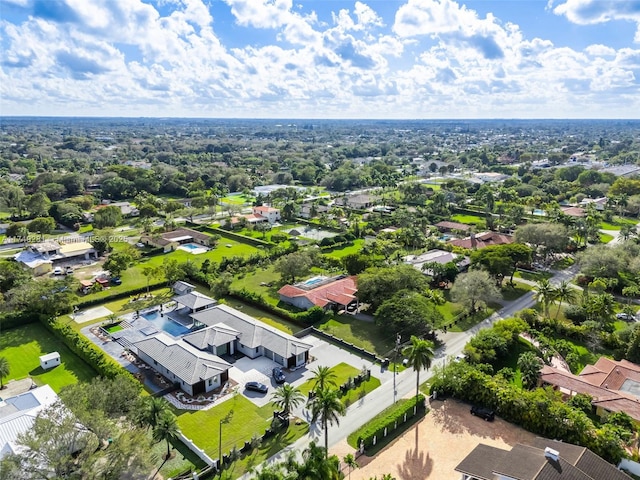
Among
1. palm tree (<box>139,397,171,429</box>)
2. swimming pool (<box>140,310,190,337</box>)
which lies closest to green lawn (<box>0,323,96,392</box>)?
swimming pool (<box>140,310,190,337</box>)

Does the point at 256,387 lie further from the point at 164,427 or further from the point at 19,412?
the point at 19,412

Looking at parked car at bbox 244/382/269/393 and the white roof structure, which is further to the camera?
parked car at bbox 244/382/269/393

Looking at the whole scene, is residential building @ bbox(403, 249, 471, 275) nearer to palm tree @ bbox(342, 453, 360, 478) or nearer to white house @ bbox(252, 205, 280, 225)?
palm tree @ bbox(342, 453, 360, 478)

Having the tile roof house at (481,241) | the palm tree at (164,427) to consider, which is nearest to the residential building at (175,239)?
the tile roof house at (481,241)

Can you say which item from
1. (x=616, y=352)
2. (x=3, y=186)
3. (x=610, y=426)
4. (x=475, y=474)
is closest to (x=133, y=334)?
(x=475, y=474)

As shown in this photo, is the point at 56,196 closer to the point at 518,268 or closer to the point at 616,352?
the point at 518,268

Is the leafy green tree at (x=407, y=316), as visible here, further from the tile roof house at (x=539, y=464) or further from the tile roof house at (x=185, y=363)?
the tile roof house at (x=539, y=464)

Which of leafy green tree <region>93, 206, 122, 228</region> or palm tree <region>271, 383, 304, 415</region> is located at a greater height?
palm tree <region>271, 383, 304, 415</region>
